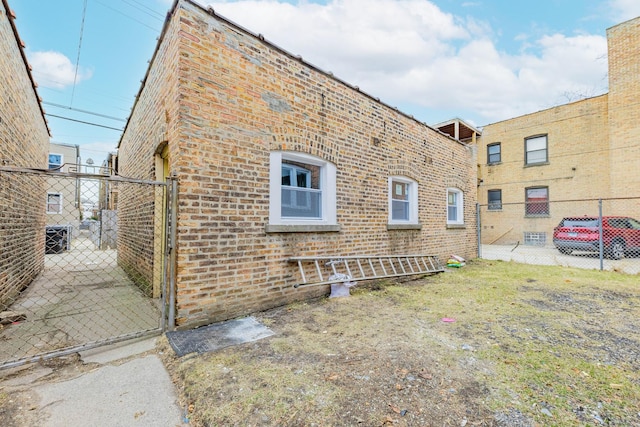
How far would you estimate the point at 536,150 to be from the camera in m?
14.1

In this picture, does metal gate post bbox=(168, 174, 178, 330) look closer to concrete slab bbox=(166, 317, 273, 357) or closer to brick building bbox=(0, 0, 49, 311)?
concrete slab bbox=(166, 317, 273, 357)

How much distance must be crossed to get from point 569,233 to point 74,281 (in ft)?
45.8

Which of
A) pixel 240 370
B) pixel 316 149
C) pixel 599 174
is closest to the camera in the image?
pixel 240 370

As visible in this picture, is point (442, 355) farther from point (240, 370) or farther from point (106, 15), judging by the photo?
point (106, 15)

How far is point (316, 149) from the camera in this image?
179 inches

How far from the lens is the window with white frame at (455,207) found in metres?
8.42

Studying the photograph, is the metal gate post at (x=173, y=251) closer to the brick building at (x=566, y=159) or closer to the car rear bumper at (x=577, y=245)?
the brick building at (x=566, y=159)

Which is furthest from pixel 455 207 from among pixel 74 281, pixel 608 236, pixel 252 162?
pixel 74 281

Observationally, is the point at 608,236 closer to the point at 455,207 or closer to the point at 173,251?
the point at 455,207

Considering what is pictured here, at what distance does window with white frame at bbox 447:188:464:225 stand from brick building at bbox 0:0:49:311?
911 centimetres

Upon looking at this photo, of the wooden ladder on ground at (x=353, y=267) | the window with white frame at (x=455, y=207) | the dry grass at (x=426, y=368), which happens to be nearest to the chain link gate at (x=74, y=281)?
the dry grass at (x=426, y=368)

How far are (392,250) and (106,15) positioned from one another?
10.4 metres

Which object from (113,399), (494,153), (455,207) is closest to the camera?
(113,399)

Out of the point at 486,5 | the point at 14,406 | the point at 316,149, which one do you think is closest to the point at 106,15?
the point at 316,149
